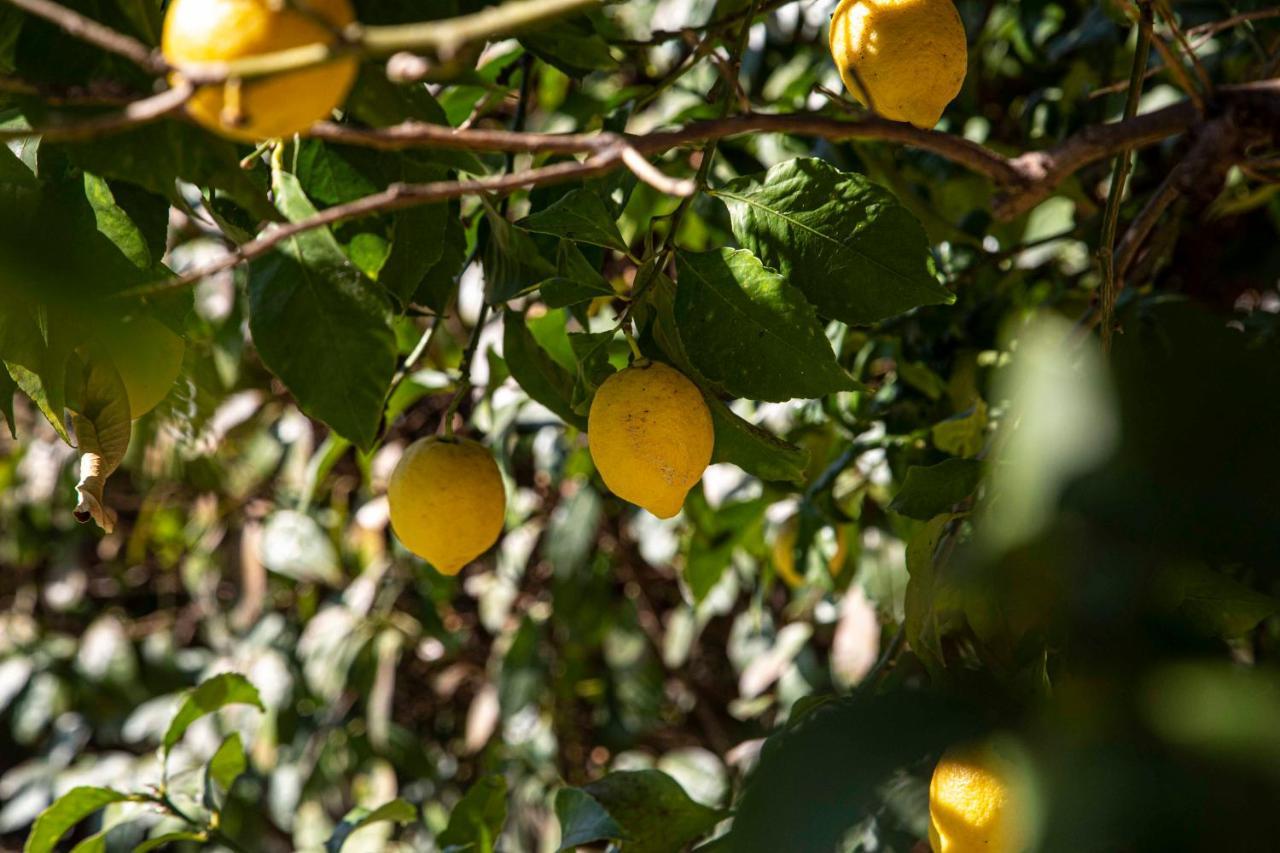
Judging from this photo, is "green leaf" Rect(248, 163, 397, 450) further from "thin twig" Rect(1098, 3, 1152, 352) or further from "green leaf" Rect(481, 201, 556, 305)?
"thin twig" Rect(1098, 3, 1152, 352)

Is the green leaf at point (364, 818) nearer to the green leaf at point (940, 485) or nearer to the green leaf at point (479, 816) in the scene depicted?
the green leaf at point (479, 816)

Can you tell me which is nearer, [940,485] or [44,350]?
[44,350]

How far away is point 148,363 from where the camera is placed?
0.74 metres

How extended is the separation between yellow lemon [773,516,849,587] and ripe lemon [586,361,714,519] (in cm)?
58

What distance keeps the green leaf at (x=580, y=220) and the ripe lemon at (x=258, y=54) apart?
28 centimetres

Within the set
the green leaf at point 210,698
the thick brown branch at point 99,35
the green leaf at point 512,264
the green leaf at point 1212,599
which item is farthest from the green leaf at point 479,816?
the thick brown branch at point 99,35

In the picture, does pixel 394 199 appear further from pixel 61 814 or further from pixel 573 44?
pixel 61 814

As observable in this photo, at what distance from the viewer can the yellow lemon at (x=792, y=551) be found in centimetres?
136

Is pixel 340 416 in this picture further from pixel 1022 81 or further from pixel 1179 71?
pixel 1022 81

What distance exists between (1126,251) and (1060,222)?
0.60 meters

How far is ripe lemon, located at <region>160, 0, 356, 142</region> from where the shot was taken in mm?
457

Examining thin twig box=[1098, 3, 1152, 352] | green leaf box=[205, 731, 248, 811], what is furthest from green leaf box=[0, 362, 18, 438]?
thin twig box=[1098, 3, 1152, 352]

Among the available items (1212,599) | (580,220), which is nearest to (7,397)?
(580,220)

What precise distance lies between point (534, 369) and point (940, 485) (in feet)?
1.02
